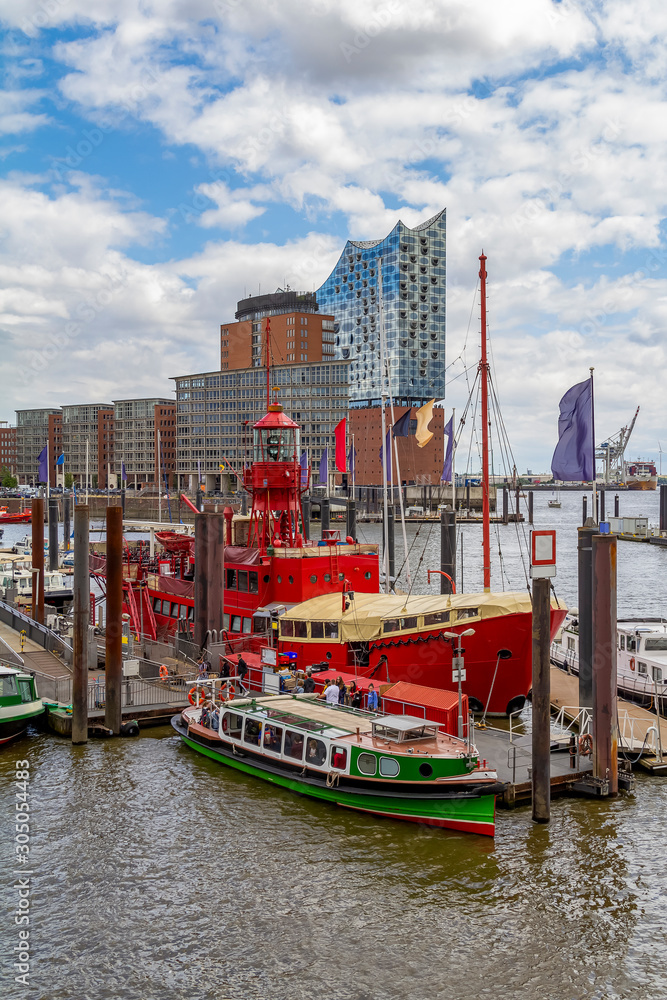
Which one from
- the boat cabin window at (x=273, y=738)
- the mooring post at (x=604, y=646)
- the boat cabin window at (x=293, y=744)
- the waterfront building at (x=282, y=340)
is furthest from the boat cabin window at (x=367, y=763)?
the waterfront building at (x=282, y=340)

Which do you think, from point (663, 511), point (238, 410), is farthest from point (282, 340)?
point (663, 511)

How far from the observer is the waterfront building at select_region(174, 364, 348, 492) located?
167 m

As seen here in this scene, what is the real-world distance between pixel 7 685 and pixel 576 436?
800 inches

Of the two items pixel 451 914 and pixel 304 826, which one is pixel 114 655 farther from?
pixel 451 914

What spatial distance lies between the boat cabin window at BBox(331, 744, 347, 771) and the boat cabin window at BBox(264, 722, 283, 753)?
194cm

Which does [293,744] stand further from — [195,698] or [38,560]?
[38,560]

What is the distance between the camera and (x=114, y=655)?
85.6 feet

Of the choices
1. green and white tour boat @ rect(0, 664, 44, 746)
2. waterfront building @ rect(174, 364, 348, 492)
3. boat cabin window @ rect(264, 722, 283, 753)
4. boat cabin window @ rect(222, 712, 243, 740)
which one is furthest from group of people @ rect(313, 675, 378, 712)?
waterfront building @ rect(174, 364, 348, 492)

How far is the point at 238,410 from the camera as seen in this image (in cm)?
17625

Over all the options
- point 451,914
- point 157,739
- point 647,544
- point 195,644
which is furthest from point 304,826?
point 647,544

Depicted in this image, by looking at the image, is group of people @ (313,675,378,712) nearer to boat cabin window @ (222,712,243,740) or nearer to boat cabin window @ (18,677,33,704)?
boat cabin window @ (222,712,243,740)

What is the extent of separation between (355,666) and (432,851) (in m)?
9.66

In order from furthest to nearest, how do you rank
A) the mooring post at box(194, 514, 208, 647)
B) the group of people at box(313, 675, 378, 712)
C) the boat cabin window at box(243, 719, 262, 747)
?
the mooring post at box(194, 514, 208, 647) < the group of people at box(313, 675, 378, 712) < the boat cabin window at box(243, 719, 262, 747)

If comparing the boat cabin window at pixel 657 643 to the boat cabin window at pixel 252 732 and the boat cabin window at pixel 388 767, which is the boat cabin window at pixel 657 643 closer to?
the boat cabin window at pixel 388 767
